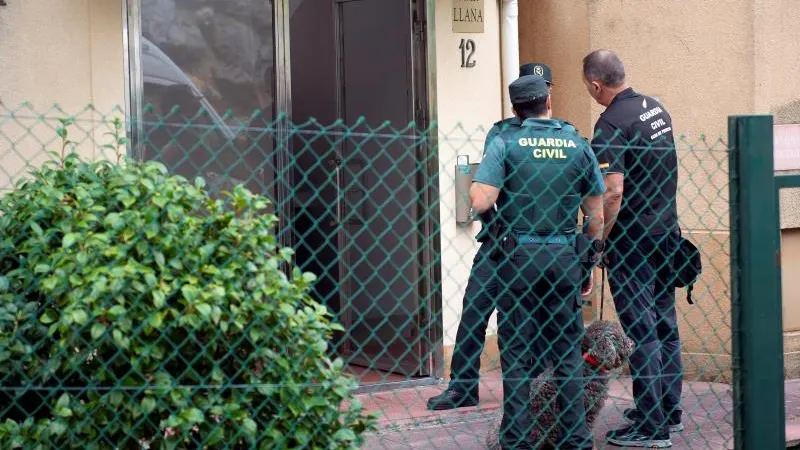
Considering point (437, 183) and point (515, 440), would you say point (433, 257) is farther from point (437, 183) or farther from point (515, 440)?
point (515, 440)

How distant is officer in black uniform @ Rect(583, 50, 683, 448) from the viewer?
515 centimetres

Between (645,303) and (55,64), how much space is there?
335 cm

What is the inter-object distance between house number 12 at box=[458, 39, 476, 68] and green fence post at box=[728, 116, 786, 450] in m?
3.21

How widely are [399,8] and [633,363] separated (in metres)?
3.01

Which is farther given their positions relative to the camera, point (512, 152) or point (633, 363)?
point (633, 363)

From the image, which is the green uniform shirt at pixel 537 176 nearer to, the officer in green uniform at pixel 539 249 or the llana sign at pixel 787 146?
the officer in green uniform at pixel 539 249

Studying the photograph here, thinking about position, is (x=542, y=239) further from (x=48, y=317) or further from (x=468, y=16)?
(x=468, y=16)

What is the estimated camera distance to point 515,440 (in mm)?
4750

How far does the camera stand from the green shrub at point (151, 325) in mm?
3018

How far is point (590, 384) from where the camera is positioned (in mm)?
4984

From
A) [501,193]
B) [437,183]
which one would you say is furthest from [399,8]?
[501,193]

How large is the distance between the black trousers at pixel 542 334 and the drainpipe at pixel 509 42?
275 cm

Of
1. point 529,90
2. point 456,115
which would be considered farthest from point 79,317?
point 456,115

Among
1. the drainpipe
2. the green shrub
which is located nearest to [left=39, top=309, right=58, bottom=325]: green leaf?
the green shrub
